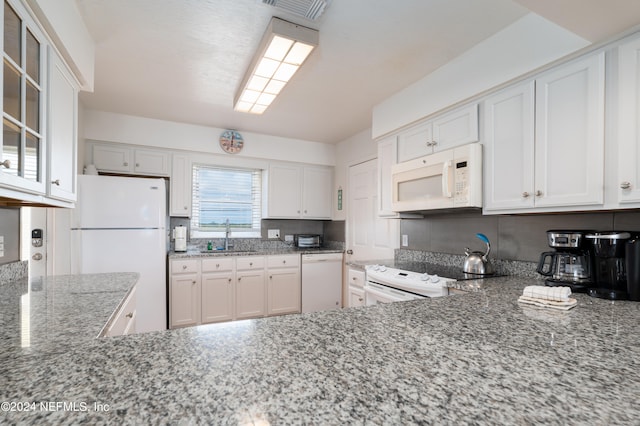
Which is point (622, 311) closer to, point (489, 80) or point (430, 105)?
point (489, 80)

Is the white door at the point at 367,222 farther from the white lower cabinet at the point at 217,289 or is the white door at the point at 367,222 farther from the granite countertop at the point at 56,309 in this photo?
the granite countertop at the point at 56,309

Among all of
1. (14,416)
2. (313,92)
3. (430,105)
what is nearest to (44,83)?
(14,416)

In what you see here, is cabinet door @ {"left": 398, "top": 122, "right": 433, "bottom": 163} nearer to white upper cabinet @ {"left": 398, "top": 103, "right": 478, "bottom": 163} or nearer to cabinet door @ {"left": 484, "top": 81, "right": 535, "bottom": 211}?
white upper cabinet @ {"left": 398, "top": 103, "right": 478, "bottom": 163}

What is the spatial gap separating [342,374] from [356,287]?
239 centimetres

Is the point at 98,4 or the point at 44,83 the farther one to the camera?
the point at 98,4

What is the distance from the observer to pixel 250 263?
3.69 m

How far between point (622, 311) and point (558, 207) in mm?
652

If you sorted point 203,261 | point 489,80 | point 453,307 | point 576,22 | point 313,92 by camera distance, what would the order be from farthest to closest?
1. point 203,261
2. point 313,92
3. point 489,80
4. point 576,22
5. point 453,307

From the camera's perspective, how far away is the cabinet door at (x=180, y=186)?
11.9ft

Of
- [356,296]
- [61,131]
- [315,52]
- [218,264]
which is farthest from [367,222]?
[61,131]

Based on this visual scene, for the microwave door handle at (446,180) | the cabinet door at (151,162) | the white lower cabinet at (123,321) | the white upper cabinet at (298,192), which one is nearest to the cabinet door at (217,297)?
the white upper cabinet at (298,192)

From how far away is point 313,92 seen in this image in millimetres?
2799

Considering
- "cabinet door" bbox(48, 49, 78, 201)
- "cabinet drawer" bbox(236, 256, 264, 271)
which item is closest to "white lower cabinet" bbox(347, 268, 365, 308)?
"cabinet drawer" bbox(236, 256, 264, 271)

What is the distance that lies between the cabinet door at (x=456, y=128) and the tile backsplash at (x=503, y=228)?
2.04ft
